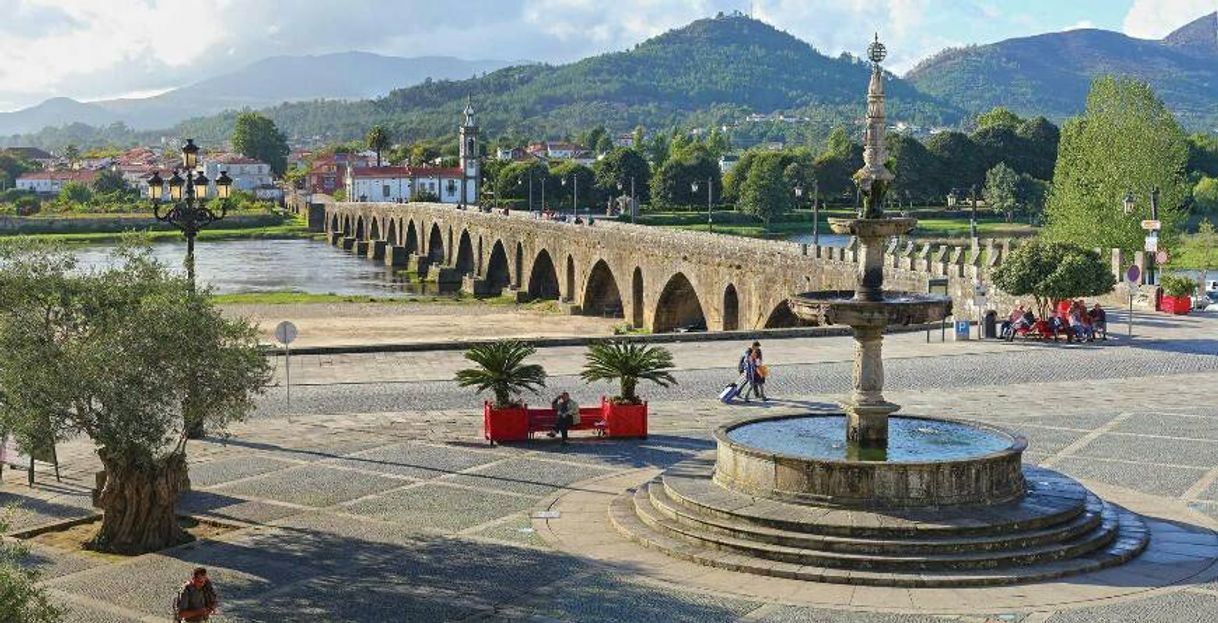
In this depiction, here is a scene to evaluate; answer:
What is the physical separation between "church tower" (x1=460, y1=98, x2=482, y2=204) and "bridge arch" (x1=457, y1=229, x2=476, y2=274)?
185ft

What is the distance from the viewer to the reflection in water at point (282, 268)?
97188mm

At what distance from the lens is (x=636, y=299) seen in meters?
66.8

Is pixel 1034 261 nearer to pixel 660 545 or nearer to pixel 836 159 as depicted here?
pixel 660 545

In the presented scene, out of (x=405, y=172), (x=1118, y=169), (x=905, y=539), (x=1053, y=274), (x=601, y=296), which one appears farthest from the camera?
(x=405, y=172)

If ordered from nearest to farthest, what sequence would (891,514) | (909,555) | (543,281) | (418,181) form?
(909,555) < (891,514) < (543,281) < (418,181)

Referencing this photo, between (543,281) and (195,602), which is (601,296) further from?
→ (195,602)

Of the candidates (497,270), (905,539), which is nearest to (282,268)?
(497,270)

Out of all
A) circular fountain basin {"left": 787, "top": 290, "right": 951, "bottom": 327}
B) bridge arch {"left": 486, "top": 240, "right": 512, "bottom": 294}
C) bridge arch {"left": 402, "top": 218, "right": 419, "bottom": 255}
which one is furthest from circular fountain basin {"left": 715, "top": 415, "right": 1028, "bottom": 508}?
bridge arch {"left": 402, "top": 218, "right": 419, "bottom": 255}

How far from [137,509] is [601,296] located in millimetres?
58075

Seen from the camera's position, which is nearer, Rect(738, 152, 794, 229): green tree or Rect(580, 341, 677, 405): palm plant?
Rect(580, 341, 677, 405): palm plant

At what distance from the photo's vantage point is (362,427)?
26562 millimetres

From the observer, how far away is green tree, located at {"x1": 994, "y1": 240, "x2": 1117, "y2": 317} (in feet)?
125

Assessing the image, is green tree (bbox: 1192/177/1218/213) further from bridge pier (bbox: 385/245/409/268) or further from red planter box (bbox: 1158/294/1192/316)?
red planter box (bbox: 1158/294/1192/316)

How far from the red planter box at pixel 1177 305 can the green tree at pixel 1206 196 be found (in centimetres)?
9166
